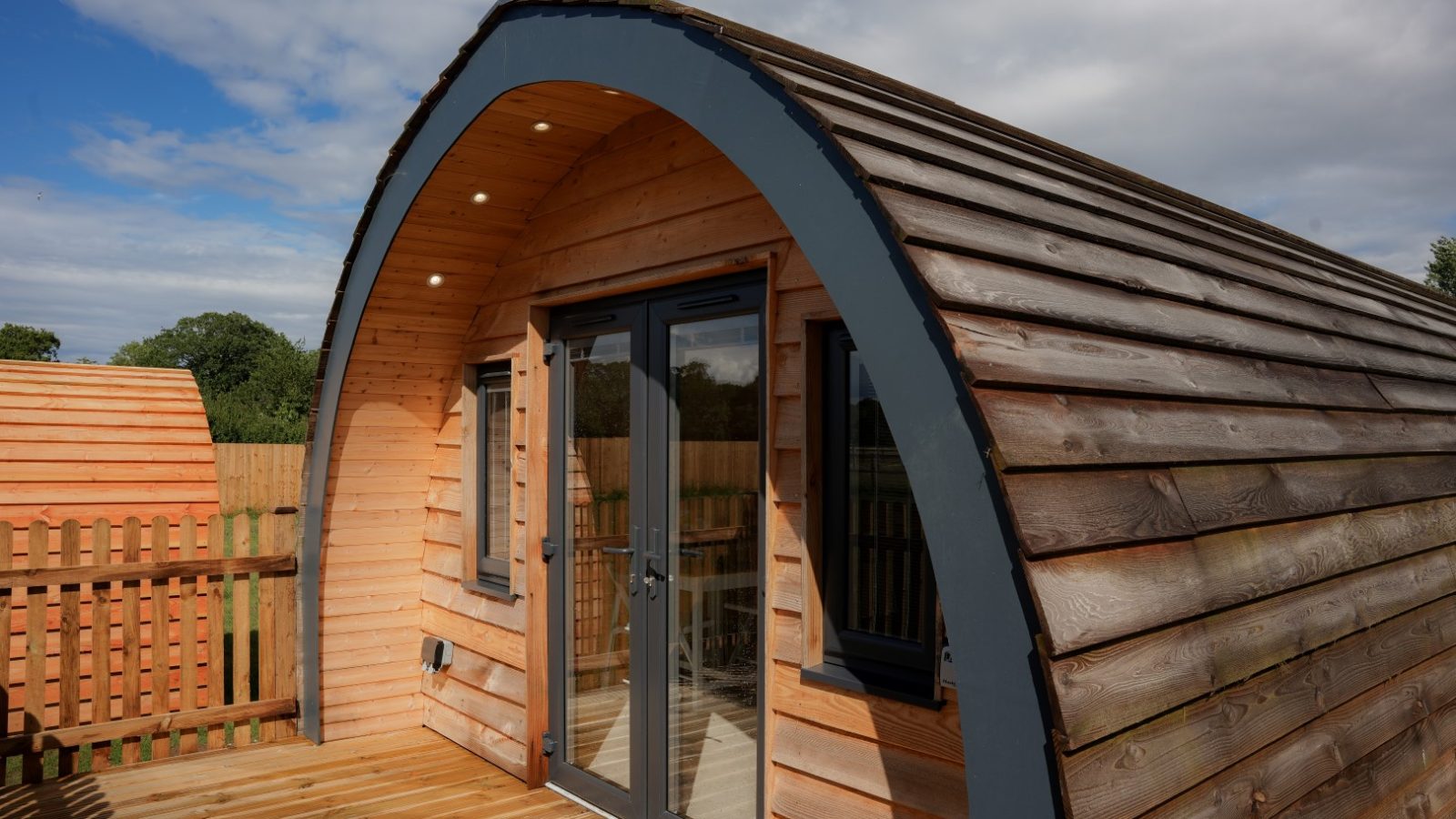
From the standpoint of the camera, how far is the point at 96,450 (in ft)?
→ 21.9

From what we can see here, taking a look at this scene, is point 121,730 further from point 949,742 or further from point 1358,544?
point 1358,544

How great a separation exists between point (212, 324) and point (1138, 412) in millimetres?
49626

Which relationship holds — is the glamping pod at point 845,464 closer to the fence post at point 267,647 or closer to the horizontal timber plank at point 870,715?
the horizontal timber plank at point 870,715

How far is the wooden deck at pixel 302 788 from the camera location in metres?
4.28

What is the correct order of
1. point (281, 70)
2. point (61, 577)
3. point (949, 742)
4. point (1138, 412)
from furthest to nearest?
point (281, 70) → point (61, 577) → point (949, 742) → point (1138, 412)

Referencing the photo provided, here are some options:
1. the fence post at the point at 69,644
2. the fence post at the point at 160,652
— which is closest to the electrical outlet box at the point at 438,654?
the fence post at the point at 160,652

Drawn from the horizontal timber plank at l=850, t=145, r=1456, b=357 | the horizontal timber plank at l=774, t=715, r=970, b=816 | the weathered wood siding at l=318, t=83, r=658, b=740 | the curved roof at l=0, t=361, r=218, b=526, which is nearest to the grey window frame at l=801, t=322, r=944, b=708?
the horizontal timber plank at l=774, t=715, r=970, b=816

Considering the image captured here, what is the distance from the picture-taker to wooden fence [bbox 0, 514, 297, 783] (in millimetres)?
A: 4672

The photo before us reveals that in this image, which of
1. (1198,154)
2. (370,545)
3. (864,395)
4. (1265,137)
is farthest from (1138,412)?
(1198,154)

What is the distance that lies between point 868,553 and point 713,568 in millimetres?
871

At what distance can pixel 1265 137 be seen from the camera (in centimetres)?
5903

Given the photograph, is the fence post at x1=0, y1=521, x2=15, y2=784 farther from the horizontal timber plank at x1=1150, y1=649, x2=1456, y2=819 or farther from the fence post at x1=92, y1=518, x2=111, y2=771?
the horizontal timber plank at x1=1150, y1=649, x2=1456, y2=819

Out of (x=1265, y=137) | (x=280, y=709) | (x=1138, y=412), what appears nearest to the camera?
(x=1138, y=412)

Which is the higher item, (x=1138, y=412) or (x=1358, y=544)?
(x=1138, y=412)
